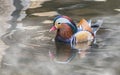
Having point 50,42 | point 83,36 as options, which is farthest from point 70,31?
point 50,42

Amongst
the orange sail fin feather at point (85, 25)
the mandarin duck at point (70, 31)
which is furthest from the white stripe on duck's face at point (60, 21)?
the orange sail fin feather at point (85, 25)

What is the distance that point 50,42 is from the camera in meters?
10.9

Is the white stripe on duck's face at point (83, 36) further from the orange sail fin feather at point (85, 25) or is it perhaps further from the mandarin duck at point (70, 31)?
the orange sail fin feather at point (85, 25)

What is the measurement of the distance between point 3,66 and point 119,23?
4.44m

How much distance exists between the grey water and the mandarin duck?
0.16m

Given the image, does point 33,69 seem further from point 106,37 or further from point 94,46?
point 106,37

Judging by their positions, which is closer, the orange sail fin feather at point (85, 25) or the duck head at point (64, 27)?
the duck head at point (64, 27)

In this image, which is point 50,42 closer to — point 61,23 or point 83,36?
point 61,23

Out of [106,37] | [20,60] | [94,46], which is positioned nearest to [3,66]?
[20,60]

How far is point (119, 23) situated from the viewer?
1238 centimetres

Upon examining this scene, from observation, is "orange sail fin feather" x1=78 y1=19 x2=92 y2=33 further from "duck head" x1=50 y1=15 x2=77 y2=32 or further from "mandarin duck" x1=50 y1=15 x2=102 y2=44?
"duck head" x1=50 y1=15 x2=77 y2=32

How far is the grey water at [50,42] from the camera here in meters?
8.81

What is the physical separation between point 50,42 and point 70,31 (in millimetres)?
526

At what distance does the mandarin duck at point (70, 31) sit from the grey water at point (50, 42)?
0.16 m
